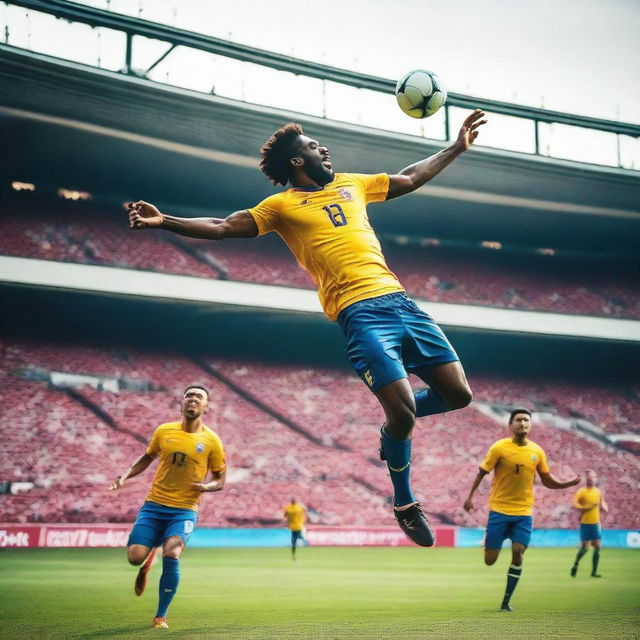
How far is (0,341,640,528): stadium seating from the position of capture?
2244 centimetres

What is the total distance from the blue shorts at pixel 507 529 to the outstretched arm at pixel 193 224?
5.82 meters

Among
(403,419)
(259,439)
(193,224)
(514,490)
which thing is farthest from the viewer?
(259,439)

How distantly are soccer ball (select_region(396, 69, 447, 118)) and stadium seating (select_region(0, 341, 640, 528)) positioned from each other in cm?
1838

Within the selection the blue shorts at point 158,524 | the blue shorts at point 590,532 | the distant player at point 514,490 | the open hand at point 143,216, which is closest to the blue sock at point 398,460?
the open hand at point 143,216

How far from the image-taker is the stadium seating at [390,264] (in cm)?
2428

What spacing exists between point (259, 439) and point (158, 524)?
16.7m

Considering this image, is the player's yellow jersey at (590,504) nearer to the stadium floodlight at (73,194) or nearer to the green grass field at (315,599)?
the green grass field at (315,599)

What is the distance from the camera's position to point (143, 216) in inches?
210

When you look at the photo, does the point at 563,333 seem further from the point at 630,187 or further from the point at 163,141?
the point at 163,141

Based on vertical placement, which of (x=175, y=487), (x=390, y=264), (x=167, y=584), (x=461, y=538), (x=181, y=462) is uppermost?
(x=390, y=264)

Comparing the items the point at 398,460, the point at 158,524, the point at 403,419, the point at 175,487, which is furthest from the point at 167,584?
the point at 403,419

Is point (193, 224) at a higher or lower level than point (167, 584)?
higher

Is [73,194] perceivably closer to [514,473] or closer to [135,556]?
[135,556]

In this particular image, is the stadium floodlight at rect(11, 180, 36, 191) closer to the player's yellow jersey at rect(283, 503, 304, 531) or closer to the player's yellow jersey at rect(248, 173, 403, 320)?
the player's yellow jersey at rect(283, 503, 304, 531)
